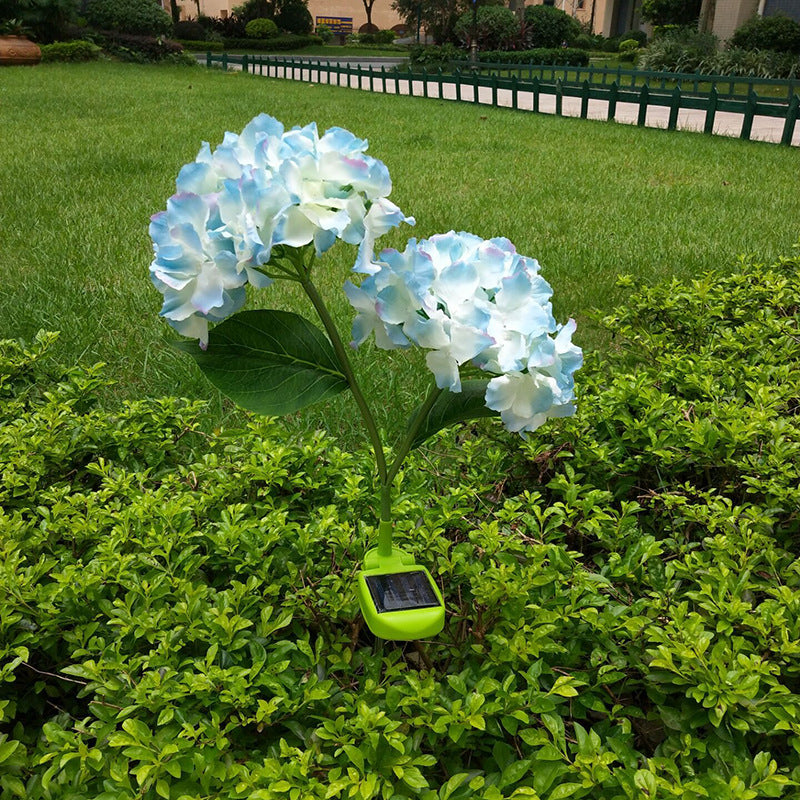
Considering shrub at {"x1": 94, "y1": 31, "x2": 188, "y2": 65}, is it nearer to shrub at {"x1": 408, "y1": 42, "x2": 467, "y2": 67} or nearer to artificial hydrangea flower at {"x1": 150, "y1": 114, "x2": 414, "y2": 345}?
shrub at {"x1": 408, "y1": 42, "x2": 467, "y2": 67}

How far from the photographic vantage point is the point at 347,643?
1664 millimetres

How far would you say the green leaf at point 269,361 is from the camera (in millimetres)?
1324

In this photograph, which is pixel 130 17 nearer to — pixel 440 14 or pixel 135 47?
pixel 135 47

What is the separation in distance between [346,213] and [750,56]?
939 inches

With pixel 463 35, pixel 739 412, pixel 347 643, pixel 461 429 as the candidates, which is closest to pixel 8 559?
pixel 347 643

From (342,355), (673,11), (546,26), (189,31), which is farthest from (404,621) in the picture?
(189,31)

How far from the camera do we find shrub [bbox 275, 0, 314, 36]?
43000 millimetres

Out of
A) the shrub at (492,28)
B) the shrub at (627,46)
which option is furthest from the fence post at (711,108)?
the shrub at (627,46)

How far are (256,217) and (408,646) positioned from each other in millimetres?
1048

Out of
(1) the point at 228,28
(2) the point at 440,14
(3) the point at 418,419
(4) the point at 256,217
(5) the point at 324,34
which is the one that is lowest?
(5) the point at 324,34

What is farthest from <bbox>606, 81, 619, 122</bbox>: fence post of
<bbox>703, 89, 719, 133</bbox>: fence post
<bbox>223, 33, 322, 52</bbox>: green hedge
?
<bbox>223, 33, 322, 52</bbox>: green hedge

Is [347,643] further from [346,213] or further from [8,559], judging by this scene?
[346,213]

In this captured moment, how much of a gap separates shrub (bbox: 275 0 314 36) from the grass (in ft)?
116

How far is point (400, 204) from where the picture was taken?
588 centimetres
